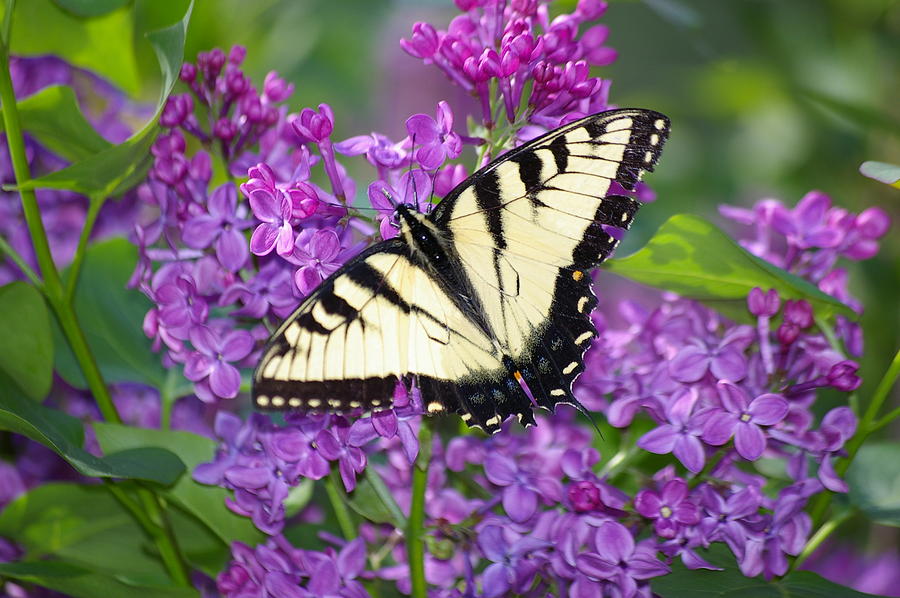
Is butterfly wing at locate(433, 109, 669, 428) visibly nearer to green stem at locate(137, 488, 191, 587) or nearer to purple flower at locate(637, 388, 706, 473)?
purple flower at locate(637, 388, 706, 473)

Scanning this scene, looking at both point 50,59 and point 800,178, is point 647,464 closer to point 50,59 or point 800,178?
point 50,59

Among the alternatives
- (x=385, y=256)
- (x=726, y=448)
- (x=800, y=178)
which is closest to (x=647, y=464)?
(x=726, y=448)

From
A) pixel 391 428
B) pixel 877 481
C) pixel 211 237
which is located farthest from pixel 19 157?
pixel 877 481

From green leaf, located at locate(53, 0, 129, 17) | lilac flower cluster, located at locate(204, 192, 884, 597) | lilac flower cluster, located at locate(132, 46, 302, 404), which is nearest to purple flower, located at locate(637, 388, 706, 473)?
lilac flower cluster, located at locate(204, 192, 884, 597)

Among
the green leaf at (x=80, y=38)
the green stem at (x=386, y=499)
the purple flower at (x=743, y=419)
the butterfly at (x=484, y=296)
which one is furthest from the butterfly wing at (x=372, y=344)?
the green leaf at (x=80, y=38)

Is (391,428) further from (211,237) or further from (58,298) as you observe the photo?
(58,298)

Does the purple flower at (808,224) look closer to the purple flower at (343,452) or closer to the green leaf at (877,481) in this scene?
the green leaf at (877,481)
